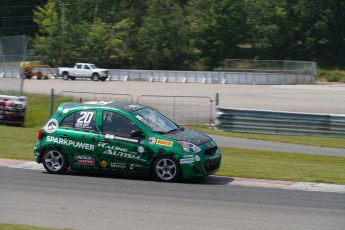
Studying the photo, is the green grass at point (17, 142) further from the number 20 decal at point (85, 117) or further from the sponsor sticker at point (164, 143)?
the sponsor sticker at point (164, 143)

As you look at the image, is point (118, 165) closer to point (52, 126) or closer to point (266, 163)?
point (52, 126)

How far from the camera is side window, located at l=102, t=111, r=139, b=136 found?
1291 cm

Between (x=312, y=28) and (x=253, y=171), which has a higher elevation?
(x=312, y=28)

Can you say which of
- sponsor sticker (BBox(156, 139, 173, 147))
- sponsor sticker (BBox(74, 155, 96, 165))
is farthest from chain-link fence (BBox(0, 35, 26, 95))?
sponsor sticker (BBox(156, 139, 173, 147))

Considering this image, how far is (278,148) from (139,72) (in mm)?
41241

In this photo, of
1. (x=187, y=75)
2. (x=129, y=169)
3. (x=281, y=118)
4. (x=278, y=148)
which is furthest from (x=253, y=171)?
(x=187, y=75)

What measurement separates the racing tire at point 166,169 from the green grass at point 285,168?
1.56 meters

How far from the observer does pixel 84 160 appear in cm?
1316

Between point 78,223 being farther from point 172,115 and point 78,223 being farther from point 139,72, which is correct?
point 139,72

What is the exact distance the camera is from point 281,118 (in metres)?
25.0

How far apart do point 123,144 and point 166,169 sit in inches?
38.7

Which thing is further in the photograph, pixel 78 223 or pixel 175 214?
pixel 175 214

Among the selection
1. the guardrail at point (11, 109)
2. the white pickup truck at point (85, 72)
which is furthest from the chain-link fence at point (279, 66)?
the guardrail at point (11, 109)

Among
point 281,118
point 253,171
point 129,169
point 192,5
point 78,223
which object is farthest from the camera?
point 192,5
